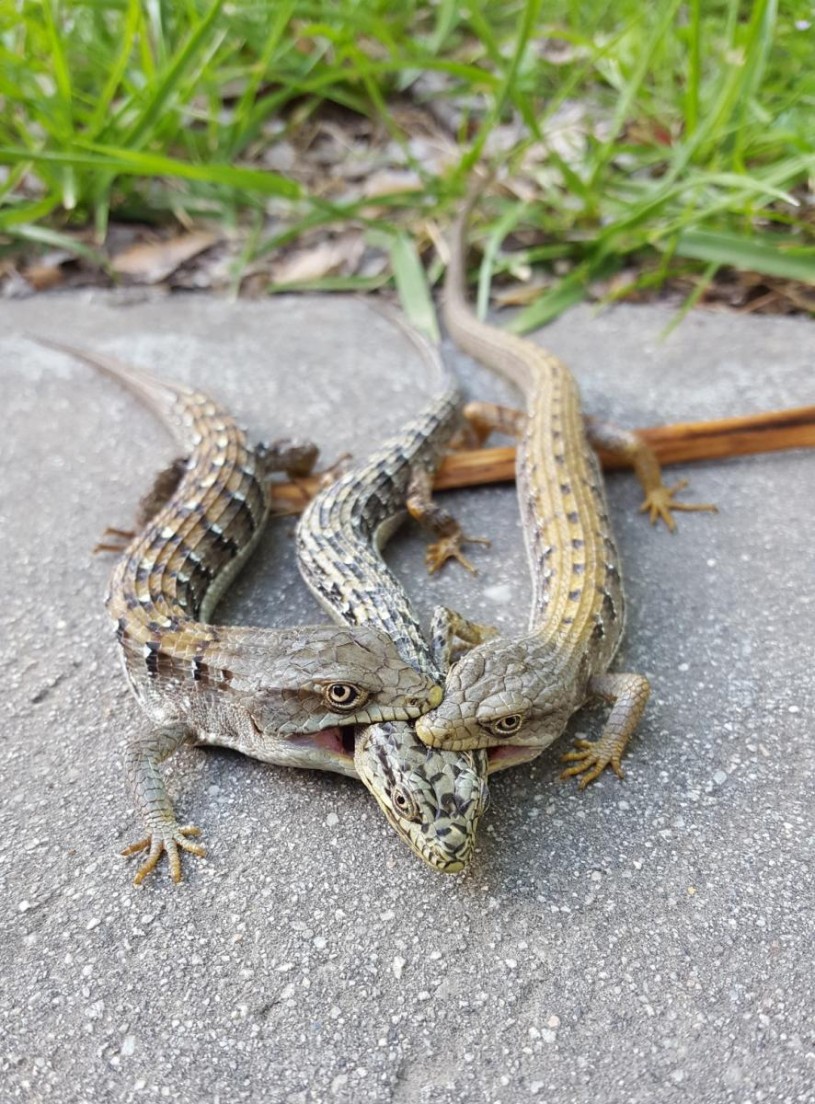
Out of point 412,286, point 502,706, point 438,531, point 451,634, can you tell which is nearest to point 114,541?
point 438,531

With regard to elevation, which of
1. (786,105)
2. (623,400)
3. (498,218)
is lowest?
(623,400)

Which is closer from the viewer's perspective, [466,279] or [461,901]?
[461,901]

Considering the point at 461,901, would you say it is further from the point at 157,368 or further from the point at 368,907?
the point at 157,368

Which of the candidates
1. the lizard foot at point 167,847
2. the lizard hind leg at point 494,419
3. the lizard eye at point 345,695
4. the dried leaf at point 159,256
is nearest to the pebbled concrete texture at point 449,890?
the lizard foot at point 167,847

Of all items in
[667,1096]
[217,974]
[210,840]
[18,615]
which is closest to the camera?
[667,1096]

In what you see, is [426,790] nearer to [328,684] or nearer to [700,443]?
[328,684]

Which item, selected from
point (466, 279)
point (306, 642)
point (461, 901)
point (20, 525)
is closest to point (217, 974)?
point (461, 901)

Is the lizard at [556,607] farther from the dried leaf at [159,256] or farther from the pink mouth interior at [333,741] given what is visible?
the dried leaf at [159,256]

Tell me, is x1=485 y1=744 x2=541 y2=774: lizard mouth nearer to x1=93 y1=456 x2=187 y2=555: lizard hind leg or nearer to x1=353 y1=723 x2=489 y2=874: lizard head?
x1=353 y1=723 x2=489 y2=874: lizard head
